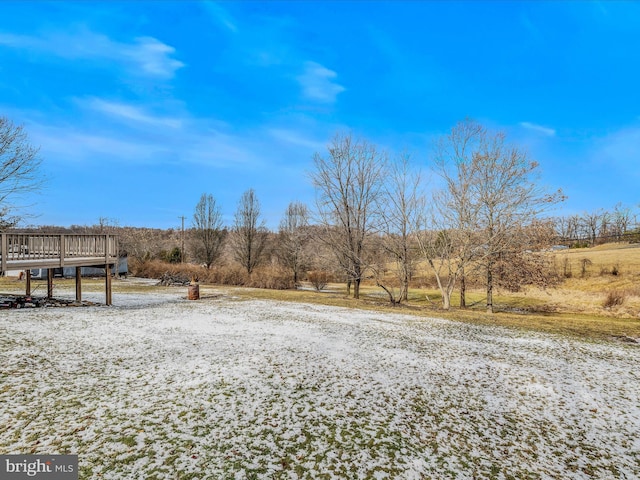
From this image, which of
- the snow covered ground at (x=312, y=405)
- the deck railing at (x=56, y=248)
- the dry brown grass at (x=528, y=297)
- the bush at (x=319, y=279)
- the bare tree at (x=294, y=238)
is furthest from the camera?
the bare tree at (x=294, y=238)

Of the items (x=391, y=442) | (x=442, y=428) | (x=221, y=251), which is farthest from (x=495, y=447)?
(x=221, y=251)

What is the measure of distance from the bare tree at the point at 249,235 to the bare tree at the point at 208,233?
8.65ft

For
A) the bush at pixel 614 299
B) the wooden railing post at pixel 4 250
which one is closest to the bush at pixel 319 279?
the bush at pixel 614 299

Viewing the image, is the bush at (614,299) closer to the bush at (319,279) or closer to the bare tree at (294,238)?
the bush at (319,279)

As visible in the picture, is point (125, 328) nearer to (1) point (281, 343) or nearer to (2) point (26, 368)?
(2) point (26, 368)

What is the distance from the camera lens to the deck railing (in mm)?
11492

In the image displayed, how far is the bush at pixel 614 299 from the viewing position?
60.8 feet

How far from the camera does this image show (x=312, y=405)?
5.07 m

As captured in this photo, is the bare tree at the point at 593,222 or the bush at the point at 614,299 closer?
the bush at the point at 614,299

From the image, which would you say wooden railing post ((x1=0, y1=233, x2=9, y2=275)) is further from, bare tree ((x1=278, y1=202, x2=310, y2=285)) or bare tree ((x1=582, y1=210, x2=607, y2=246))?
bare tree ((x1=582, y1=210, x2=607, y2=246))

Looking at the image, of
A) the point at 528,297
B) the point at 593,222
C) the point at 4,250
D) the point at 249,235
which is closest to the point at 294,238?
the point at 249,235

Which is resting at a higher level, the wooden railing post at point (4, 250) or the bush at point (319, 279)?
the wooden railing post at point (4, 250)

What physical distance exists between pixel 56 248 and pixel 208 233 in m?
25.8

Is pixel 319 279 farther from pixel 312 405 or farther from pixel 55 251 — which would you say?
pixel 312 405
